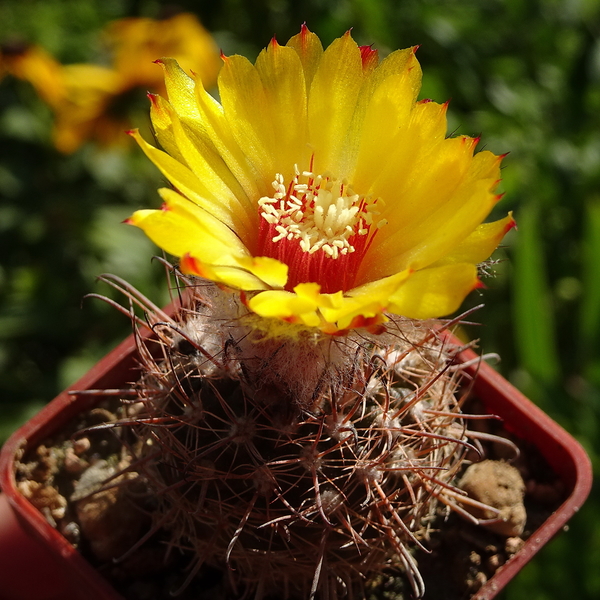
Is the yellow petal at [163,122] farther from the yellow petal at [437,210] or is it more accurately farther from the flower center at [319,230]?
the yellow petal at [437,210]

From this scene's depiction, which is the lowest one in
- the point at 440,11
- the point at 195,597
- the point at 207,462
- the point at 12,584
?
the point at 12,584

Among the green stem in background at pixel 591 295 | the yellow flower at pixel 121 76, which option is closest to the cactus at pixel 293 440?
the green stem in background at pixel 591 295

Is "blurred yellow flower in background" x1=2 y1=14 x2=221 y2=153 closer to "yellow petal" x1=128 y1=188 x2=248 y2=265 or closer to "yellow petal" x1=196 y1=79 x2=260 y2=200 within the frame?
"yellow petal" x1=196 y1=79 x2=260 y2=200

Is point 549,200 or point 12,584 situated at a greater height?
point 549,200

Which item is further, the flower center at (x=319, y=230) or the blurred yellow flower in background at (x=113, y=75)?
the blurred yellow flower in background at (x=113, y=75)

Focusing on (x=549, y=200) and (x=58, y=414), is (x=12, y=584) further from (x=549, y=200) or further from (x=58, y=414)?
→ (x=549, y=200)

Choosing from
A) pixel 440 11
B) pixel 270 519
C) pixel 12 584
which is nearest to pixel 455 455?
pixel 270 519
